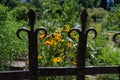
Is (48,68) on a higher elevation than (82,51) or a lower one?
lower

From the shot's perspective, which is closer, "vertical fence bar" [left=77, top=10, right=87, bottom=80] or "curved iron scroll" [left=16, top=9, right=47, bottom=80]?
"curved iron scroll" [left=16, top=9, right=47, bottom=80]

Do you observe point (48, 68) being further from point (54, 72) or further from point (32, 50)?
point (32, 50)

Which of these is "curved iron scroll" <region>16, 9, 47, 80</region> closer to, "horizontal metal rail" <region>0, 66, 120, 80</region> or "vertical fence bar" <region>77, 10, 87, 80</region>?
"horizontal metal rail" <region>0, 66, 120, 80</region>

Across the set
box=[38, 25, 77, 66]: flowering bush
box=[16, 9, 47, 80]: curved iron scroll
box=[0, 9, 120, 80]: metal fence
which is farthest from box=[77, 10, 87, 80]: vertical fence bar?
box=[38, 25, 77, 66]: flowering bush

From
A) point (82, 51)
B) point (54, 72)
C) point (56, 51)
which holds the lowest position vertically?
point (56, 51)

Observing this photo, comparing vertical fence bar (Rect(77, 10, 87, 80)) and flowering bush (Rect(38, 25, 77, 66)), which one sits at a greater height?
vertical fence bar (Rect(77, 10, 87, 80))

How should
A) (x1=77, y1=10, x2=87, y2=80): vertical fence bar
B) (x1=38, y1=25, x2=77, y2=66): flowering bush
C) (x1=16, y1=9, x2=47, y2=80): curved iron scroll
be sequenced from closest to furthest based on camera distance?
(x1=16, y1=9, x2=47, y2=80): curved iron scroll
(x1=77, y1=10, x2=87, y2=80): vertical fence bar
(x1=38, y1=25, x2=77, y2=66): flowering bush

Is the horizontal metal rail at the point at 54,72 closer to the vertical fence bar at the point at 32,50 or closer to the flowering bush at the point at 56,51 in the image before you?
the vertical fence bar at the point at 32,50

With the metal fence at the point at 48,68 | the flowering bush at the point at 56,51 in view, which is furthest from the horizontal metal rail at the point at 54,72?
the flowering bush at the point at 56,51

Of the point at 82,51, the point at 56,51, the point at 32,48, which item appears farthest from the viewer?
the point at 56,51

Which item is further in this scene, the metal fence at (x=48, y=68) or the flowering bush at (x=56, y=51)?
the flowering bush at (x=56, y=51)

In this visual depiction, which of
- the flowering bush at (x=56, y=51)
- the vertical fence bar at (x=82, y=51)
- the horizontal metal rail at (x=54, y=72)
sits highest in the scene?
the vertical fence bar at (x=82, y=51)

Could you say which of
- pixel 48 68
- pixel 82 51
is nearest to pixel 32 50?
pixel 48 68

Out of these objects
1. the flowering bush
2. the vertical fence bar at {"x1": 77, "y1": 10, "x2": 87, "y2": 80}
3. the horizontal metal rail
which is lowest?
the flowering bush
